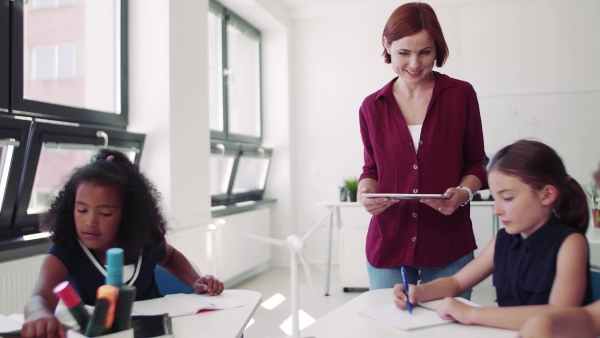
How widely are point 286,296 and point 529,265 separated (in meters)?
3.10

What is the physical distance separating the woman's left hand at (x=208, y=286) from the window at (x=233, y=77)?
319 centimetres

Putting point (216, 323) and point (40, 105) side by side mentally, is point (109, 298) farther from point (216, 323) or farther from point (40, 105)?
point (40, 105)

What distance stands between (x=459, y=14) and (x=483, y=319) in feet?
15.8

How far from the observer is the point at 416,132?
5.23 feet

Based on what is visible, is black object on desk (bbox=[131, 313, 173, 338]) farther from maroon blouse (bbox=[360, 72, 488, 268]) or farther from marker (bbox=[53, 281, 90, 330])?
maroon blouse (bbox=[360, 72, 488, 268])

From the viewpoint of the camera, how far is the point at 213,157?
473cm

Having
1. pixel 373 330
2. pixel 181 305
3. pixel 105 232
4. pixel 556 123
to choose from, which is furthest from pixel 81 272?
pixel 556 123

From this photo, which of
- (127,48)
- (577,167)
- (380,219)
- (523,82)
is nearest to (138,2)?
(127,48)

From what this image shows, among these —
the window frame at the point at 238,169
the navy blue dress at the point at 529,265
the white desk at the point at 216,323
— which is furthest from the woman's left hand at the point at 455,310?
the window frame at the point at 238,169

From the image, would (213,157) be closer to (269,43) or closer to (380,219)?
(269,43)

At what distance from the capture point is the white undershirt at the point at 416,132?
5.18 ft

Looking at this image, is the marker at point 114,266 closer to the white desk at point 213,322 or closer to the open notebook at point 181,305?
the white desk at point 213,322

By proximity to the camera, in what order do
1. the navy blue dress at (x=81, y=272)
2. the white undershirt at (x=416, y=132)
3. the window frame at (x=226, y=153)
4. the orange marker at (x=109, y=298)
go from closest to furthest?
the orange marker at (x=109, y=298) < the navy blue dress at (x=81, y=272) < the white undershirt at (x=416, y=132) < the window frame at (x=226, y=153)

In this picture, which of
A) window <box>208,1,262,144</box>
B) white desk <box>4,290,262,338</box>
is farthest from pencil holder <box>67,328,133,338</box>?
window <box>208,1,262,144</box>
